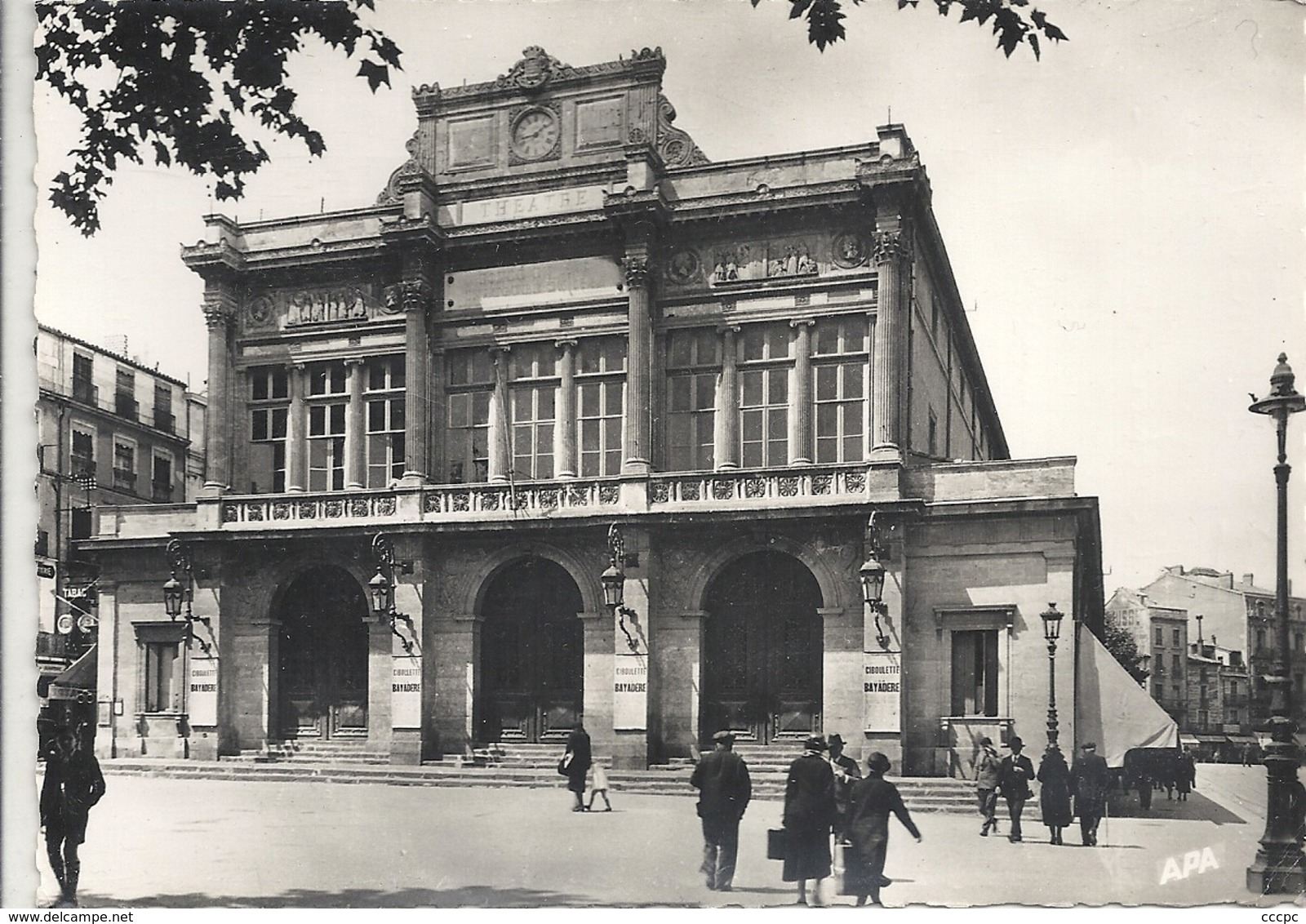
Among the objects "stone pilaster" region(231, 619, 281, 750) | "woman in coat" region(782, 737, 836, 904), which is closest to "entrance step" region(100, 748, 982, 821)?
"stone pilaster" region(231, 619, 281, 750)

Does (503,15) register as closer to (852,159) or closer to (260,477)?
(852,159)

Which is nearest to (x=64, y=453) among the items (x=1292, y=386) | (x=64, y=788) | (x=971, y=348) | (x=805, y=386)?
(x=805, y=386)

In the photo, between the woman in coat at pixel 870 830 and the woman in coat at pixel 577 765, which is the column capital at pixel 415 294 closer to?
the woman in coat at pixel 577 765

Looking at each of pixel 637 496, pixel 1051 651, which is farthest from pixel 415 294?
pixel 1051 651

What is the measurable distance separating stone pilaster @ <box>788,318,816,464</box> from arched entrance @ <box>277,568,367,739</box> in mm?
10118

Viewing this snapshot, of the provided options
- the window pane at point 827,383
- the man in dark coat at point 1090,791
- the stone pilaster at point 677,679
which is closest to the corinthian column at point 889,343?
the window pane at point 827,383

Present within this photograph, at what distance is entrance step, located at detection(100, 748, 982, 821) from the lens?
22.8 metres

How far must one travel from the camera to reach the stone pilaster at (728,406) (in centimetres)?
2708

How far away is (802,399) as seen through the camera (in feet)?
87.9

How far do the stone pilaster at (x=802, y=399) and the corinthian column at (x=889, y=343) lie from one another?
1348 mm

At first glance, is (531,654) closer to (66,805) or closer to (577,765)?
(577,765)

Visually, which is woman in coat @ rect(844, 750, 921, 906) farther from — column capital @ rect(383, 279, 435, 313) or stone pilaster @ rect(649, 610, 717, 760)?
column capital @ rect(383, 279, 435, 313)

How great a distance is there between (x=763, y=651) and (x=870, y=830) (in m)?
13.6

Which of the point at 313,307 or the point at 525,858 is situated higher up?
the point at 313,307
